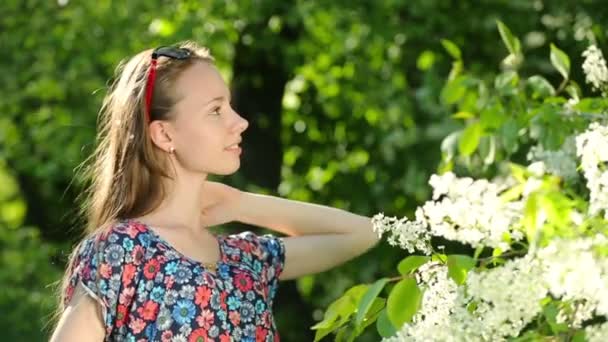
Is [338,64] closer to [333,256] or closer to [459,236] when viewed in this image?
[333,256]

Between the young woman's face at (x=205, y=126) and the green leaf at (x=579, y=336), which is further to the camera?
the young woman's face at (x=205, y=126)

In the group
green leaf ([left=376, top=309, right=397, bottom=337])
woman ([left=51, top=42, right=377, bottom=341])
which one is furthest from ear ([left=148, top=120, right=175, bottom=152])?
green leaf ([left=376, top=309, right=397, bottom=337])

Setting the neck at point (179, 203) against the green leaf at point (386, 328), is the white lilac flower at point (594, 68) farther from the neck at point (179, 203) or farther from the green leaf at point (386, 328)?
the green leaf at point (386, 328)

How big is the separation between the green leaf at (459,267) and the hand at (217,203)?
0.87 meters

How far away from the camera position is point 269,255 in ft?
10.3

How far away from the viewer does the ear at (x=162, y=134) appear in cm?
299

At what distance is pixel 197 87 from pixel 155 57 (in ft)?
0.36

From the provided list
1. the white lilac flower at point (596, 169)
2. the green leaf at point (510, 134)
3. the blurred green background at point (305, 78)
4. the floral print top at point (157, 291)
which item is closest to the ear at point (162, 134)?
the floral print top at point (157, 291)

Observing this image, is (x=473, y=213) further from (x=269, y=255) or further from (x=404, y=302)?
(x=269, y=255)

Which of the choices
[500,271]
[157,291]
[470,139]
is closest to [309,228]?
[157,291]

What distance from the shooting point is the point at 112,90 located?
129 inches

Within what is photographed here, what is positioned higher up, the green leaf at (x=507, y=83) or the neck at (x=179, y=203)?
the neck at (x=179, y=203)

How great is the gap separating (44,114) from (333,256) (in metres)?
5.26

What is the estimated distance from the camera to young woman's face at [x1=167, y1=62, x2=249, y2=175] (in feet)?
9.64
